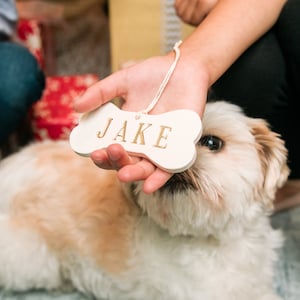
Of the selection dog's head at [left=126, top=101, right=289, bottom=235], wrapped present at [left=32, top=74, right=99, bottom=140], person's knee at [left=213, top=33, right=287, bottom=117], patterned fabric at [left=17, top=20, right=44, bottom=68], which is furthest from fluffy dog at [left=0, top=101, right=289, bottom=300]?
patterned fabric at [left=17, top=20, right=44, bottom=68]

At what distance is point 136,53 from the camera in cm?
187

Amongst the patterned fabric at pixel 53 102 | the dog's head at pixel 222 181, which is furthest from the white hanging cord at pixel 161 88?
the patterned fabric at pixel 53 102

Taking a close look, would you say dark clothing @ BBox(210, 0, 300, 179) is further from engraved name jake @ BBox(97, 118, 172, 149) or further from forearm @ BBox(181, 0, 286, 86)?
engraved name jake @ BBox(97, 118, 172, 149)

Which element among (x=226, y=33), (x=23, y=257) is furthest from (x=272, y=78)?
(x=23, y=257)

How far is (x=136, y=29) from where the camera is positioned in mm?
1838

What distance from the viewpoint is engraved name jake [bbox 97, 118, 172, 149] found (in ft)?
2.63

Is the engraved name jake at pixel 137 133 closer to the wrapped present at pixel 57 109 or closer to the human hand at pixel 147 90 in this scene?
the human hand at pixel 147 90

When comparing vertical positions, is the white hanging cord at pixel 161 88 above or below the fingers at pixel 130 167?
above

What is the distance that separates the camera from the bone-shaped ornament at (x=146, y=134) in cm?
77

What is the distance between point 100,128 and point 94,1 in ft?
6.44

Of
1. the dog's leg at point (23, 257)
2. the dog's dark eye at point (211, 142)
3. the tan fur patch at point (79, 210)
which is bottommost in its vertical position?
the dog's leg at point (23, 257)

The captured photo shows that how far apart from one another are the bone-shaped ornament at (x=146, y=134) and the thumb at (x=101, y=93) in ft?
0.06

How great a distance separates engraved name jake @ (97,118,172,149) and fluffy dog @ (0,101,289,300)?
4.2 inches

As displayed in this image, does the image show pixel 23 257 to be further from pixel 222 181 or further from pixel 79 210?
pixel 222 181
